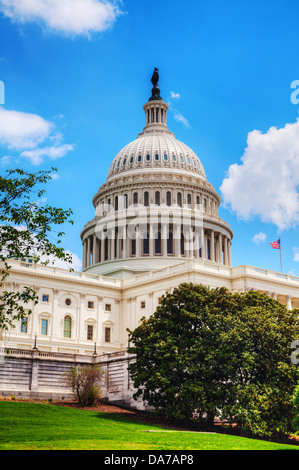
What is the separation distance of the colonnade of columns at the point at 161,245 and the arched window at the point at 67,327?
22699 millimetres

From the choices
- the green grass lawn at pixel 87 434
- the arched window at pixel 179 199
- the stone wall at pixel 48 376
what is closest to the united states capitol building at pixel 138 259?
the arched window at pixel 179 199

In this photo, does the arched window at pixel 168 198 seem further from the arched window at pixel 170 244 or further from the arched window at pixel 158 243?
the arched window at pixel 158 243

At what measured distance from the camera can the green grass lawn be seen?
27.2 m

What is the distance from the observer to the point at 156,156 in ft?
387

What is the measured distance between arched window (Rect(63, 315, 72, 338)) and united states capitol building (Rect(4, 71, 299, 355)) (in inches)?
5.5

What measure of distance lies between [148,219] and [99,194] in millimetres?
17804

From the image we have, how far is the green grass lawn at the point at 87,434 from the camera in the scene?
2717 cm

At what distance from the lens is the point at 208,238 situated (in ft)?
365

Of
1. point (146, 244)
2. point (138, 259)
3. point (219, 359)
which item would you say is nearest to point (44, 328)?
point (138, 259)

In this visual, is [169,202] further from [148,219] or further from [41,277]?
[41,277]

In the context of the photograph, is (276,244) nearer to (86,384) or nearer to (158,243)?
(158,243)

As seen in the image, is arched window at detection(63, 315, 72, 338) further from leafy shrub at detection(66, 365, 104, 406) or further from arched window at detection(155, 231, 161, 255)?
leafy shrub at detection(66, 365, 104, 406)

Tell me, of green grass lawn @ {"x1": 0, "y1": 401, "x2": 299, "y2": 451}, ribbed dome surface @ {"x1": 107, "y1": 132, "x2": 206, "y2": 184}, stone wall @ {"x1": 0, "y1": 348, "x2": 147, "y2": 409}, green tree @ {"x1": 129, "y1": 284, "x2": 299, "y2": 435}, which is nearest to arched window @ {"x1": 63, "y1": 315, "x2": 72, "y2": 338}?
stone wall @ {"x1": 0, "y1": 348, "x2": 147, "y2": 409}
